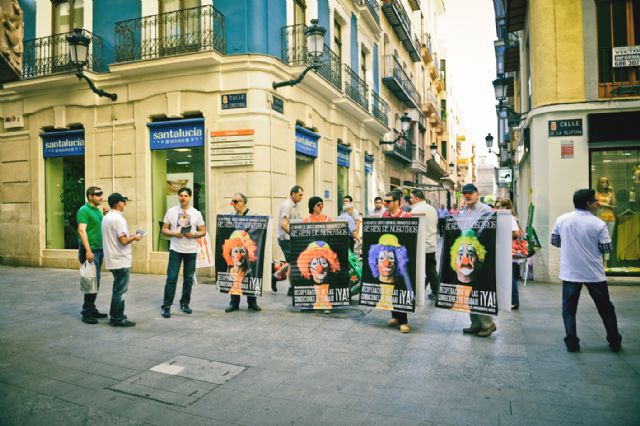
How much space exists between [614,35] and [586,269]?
7.64 m

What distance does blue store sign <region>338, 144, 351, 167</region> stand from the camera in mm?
17372

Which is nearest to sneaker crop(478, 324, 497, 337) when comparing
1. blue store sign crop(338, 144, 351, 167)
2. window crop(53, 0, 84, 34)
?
blue store sign crop(338, 144, 351, 167)

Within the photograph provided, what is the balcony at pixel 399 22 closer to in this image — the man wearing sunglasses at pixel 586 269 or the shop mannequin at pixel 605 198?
the shop mannequin at pixel 605 198

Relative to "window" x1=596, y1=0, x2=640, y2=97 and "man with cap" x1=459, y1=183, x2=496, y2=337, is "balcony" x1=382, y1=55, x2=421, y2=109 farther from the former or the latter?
"man with cap" x1=459, y1=183, x2=496, y2=337

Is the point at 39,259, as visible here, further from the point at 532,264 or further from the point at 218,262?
the point at 532,264

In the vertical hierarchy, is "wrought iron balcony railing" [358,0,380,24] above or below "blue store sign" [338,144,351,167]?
above

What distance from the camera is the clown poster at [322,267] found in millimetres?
6996

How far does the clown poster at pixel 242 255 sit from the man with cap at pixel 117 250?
148 cm

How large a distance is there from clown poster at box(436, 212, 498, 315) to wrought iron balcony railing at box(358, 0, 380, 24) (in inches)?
586

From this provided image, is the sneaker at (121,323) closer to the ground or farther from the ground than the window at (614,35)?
closer to the ground

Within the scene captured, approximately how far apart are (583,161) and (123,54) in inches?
442

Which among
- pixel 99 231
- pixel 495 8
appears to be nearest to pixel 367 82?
pixel 495 8

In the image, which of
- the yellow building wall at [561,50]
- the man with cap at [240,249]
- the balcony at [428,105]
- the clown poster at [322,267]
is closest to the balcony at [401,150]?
the balcony at [428,105]

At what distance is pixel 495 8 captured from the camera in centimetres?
2353
